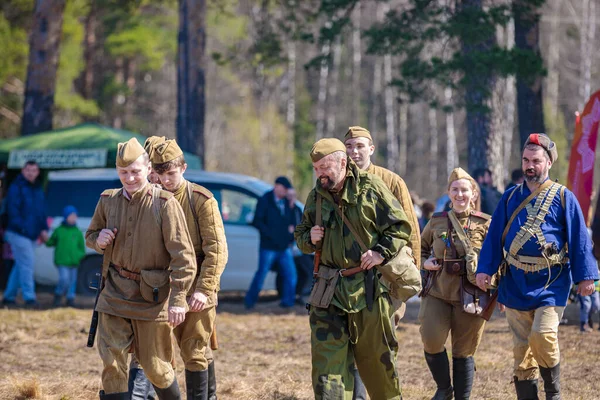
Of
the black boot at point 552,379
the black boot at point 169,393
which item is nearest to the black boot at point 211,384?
the black boot at point 169,393

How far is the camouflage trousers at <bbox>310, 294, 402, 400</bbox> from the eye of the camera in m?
5.58

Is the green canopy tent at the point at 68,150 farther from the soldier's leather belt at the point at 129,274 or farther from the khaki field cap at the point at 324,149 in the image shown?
the khaki field cap at the point at 324,149

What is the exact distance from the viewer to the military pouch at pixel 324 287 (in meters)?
5.59

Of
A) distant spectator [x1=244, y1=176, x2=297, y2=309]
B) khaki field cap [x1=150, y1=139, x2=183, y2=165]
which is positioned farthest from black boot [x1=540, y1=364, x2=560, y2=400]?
distant spectator [x1=244, y1=176, x2=297, y2=309]

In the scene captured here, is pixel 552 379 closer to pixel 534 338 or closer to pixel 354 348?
pixel 534 338

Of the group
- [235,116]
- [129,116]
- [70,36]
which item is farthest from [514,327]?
[235,116]

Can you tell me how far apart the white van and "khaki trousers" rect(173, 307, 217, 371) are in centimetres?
741

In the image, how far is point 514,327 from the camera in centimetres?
652

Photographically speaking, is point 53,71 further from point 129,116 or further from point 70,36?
point 129,116

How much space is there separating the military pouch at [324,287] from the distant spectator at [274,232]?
775 cm

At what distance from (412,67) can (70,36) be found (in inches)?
615

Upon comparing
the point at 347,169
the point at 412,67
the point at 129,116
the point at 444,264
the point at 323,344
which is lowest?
the point at 323,344

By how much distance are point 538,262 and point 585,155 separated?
19.5ft

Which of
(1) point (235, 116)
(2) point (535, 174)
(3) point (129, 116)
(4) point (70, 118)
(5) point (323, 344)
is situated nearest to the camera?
(5) point (323, 344)
